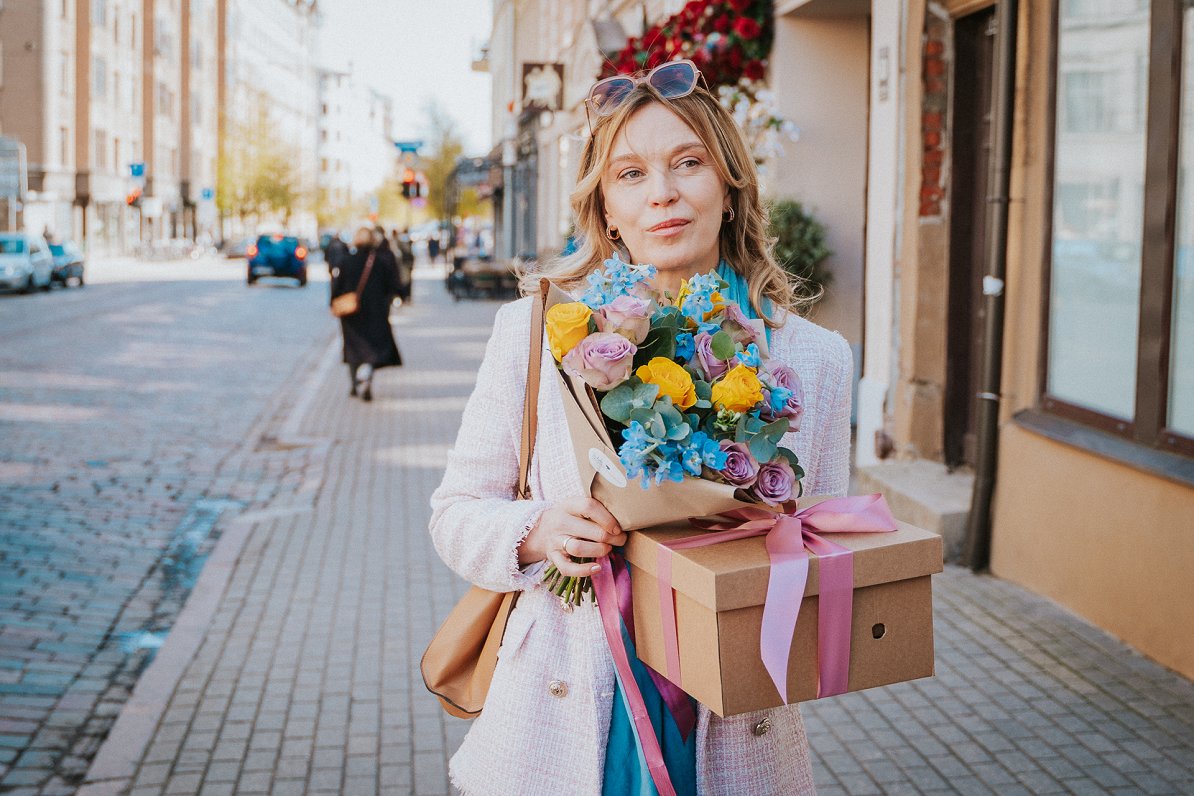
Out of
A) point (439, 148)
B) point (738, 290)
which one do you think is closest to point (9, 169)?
point (738, 290)

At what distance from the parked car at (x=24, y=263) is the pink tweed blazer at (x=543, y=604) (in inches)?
1321

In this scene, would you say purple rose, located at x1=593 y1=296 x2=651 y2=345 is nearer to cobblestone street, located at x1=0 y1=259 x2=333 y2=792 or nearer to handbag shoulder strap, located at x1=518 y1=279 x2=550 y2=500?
handbag shoulder strap, located at x1=518 y1=279 x2=550 y2=500

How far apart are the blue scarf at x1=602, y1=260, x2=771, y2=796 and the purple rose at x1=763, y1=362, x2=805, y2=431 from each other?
0.28 meters

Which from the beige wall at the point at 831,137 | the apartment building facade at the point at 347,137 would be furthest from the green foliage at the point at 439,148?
the apartment building facade at the point at 347,137

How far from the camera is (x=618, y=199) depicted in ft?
7.47

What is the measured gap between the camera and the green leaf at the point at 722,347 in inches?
73.2

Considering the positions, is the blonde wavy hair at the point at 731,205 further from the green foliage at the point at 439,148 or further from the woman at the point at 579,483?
the green foliage at the point at 439,148

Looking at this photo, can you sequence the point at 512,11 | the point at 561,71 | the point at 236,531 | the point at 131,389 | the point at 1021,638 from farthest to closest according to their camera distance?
the point at 512,11, the point at 561,71, the point at 131,389, the point at 236,531, the point at 1021,638

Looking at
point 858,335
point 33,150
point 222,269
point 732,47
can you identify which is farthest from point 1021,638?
point 33,150

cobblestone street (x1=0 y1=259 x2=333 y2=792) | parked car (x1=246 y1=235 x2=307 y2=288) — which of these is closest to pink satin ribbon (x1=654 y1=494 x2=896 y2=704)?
cobblestone street (x1=0 y1=259 x2=333 y2=792)

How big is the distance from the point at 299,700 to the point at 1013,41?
4.53 m

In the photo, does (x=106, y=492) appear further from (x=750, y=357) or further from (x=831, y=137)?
(x=750, y=357)

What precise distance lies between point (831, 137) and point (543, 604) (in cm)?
970

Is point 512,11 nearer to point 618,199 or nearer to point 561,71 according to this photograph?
point 561,71
